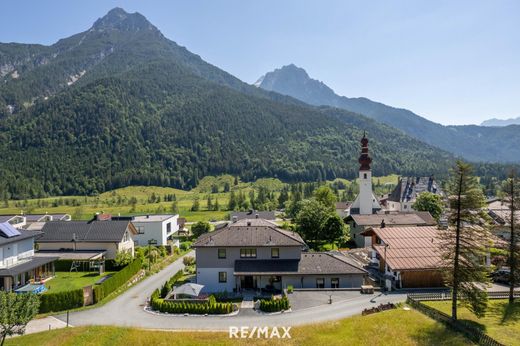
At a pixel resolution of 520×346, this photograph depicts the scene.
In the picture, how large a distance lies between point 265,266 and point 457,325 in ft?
70.8

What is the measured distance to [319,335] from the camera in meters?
31.2

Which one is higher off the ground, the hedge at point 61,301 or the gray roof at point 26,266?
the gray roof at point 26,266

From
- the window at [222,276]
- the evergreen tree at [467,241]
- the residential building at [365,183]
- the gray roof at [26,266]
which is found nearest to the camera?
the evergreen tree at [467,241]

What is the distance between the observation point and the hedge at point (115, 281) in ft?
141

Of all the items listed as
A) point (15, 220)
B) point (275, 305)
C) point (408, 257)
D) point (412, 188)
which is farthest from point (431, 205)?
point (15, 220)

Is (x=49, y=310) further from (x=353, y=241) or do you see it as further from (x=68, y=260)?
(x=353, y=241)

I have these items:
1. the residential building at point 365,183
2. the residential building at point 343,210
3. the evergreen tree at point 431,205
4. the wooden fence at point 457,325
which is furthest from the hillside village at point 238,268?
the residential building at point 343,210

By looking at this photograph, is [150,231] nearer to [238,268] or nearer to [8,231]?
[8,231]

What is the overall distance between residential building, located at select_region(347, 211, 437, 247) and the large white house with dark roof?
2316 cm

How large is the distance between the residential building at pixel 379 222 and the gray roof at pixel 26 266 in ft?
161

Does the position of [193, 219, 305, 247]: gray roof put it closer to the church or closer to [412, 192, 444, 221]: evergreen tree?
the church

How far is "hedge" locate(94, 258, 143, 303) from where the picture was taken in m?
42.9

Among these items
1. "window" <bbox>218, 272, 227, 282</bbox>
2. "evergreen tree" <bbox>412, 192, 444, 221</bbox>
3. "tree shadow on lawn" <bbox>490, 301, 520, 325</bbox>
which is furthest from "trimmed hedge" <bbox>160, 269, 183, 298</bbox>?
"evergreen tree" <bbox>412, 192, 444, 221</bbox>

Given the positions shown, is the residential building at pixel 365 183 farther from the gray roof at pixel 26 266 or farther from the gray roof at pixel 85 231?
the gray roof at pixel 26 266
